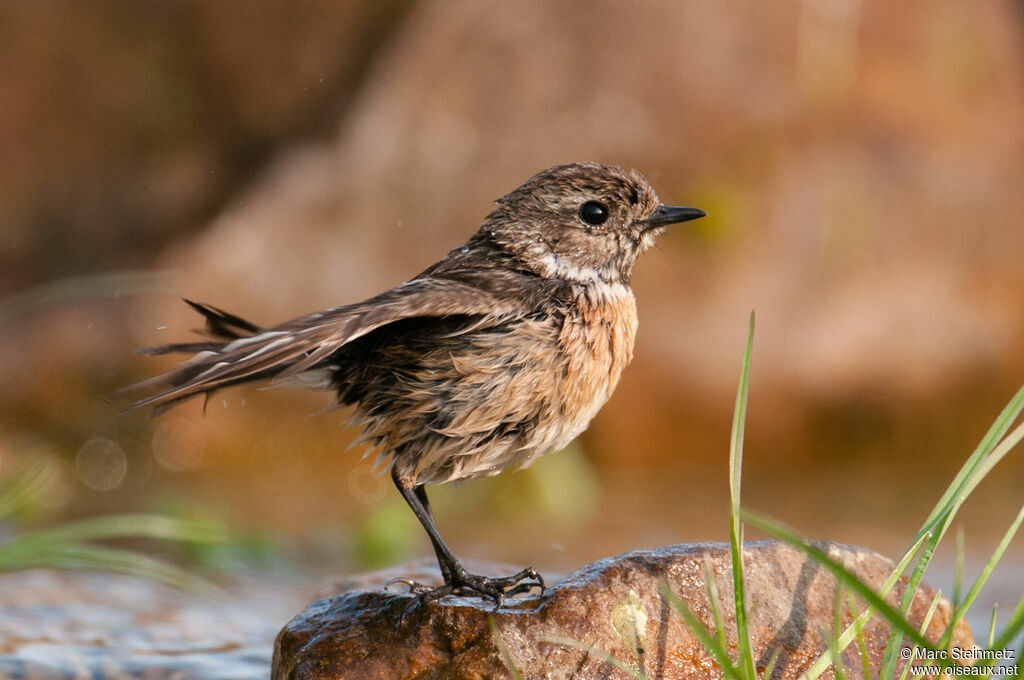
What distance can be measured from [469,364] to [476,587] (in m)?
0.73

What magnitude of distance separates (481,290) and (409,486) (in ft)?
2.42

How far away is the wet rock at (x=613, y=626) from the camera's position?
3.45 m

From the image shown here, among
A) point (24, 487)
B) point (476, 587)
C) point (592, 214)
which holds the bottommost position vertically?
point (476, 587)

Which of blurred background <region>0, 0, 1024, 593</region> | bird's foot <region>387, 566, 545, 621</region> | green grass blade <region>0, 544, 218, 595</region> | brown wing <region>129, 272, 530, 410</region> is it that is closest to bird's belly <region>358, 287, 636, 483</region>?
brown wing <region>129, 272, 530, 410</region>

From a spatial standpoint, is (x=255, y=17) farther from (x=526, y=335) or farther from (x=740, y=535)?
(x=740, y=535)

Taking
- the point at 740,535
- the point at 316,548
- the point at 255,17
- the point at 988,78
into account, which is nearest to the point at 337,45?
the point at 255,17

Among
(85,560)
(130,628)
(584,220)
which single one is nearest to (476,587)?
(85,560)

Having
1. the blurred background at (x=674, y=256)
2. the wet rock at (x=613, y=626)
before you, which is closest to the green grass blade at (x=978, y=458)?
the wet rock at (x=613, y=626)

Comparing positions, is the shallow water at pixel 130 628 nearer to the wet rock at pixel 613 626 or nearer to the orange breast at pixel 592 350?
the wet rock at pixel 613 626

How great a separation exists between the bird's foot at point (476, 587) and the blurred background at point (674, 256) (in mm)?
4099

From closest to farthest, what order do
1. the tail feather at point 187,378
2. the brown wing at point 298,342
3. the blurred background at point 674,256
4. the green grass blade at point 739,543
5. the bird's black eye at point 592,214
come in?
the green grass blade at point 739,543
the tail feather at point 187,378
the brown wing at point 298,342
the bird's black eye at point 592,214
the blurred background at point 674,256

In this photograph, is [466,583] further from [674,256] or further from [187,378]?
[674,256]

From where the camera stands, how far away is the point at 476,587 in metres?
3.79

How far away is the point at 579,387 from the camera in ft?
13.1
